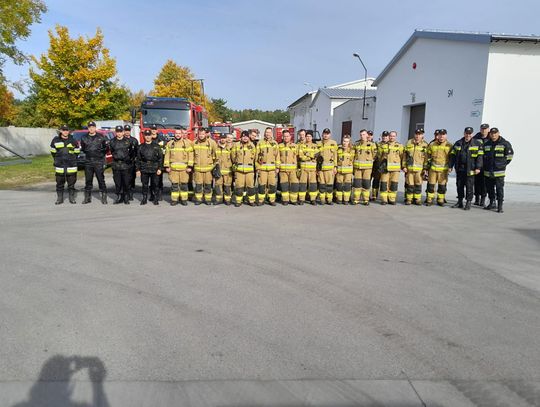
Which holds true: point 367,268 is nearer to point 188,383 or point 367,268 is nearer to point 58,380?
point 188,383

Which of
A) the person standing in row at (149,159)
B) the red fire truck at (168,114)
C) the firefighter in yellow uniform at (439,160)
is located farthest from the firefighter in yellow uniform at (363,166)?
the red fire truck at (168,114)

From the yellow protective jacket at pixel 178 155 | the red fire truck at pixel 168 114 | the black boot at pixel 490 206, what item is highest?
the red fire truck at pixel 168 114

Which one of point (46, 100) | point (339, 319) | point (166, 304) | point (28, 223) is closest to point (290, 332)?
point (339, 319)

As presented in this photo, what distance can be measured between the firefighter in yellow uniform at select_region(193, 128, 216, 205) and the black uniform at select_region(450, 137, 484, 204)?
6108 millimetres

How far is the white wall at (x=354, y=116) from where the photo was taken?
1107 inches

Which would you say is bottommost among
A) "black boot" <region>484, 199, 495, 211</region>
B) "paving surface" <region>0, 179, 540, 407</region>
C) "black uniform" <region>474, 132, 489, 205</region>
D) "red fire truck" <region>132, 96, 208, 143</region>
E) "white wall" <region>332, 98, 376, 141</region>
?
"paving surface" <region>0, 179, 540, 407</region>

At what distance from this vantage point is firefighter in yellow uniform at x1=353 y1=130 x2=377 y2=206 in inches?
409

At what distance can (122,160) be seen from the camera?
9875 millimetres

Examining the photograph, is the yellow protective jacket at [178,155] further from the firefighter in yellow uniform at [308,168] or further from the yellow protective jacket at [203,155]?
the firefighter in yellow uniform at [308,168]

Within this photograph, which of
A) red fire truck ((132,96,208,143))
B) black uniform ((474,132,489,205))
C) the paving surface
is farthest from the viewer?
red fire truck ((132,96,208,143))

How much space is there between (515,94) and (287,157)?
34.3ft

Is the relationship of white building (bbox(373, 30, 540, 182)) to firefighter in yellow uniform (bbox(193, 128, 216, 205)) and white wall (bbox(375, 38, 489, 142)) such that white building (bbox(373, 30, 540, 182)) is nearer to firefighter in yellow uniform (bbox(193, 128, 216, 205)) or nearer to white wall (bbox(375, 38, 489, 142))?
white wall (bbox(375, 38, 489, 142))

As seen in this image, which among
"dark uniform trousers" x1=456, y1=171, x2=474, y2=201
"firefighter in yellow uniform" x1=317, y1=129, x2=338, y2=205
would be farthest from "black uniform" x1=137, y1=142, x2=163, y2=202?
"dark uniform trousers" x1=456, y1=171, x2=474, y2=201

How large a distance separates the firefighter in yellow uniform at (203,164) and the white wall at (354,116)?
63.5 ft
